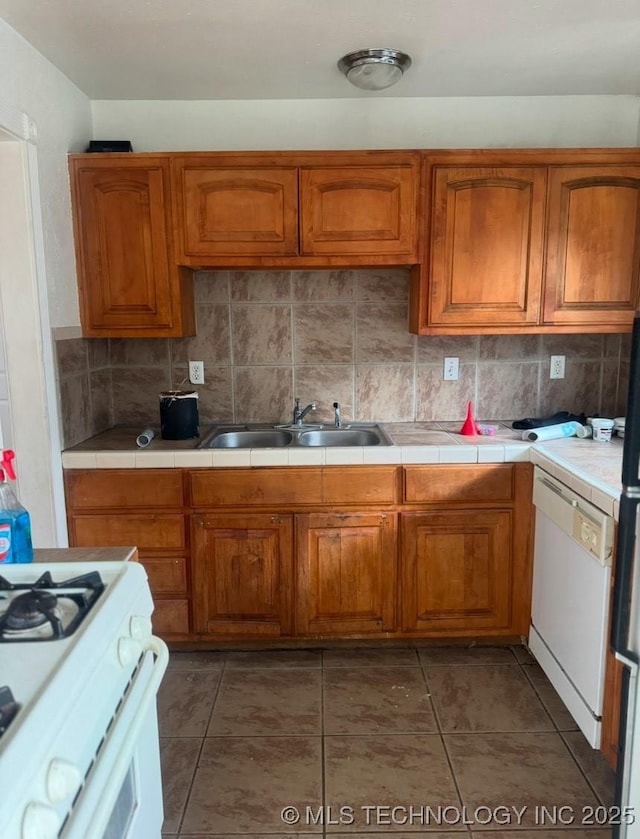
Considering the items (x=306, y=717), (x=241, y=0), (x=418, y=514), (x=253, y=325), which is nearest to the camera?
(x=241, y=0)

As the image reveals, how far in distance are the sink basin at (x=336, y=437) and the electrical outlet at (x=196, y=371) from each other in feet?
1.85

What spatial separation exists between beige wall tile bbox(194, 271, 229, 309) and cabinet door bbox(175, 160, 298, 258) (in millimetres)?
327

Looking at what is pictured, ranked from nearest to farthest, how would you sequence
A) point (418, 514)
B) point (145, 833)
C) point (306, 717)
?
point (145, 833)
point (306, 717)
point (418, 514)

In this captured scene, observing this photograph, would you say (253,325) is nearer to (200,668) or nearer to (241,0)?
(241,0)

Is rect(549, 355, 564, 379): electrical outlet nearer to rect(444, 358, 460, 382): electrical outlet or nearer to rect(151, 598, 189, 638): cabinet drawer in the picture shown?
rect(444, 358, 460, 382): electrical outlet

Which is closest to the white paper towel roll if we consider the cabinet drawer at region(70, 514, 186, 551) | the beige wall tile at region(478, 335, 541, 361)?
the beige wall tile at region(478, 335, 541, 361)

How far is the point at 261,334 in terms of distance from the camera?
2854 millimetres

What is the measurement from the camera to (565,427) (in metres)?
2.54

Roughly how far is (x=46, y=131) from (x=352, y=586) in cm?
210

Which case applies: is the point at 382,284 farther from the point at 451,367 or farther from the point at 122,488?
the point at 122,488

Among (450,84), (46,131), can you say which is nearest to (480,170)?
(450,84)

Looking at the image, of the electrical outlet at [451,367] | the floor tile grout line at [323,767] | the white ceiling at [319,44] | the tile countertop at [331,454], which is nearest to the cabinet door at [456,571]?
the tile countertop at [331,454]

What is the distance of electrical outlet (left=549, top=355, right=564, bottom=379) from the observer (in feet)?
9.42

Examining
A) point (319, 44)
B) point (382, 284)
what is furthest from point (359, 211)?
point (319, 44)
